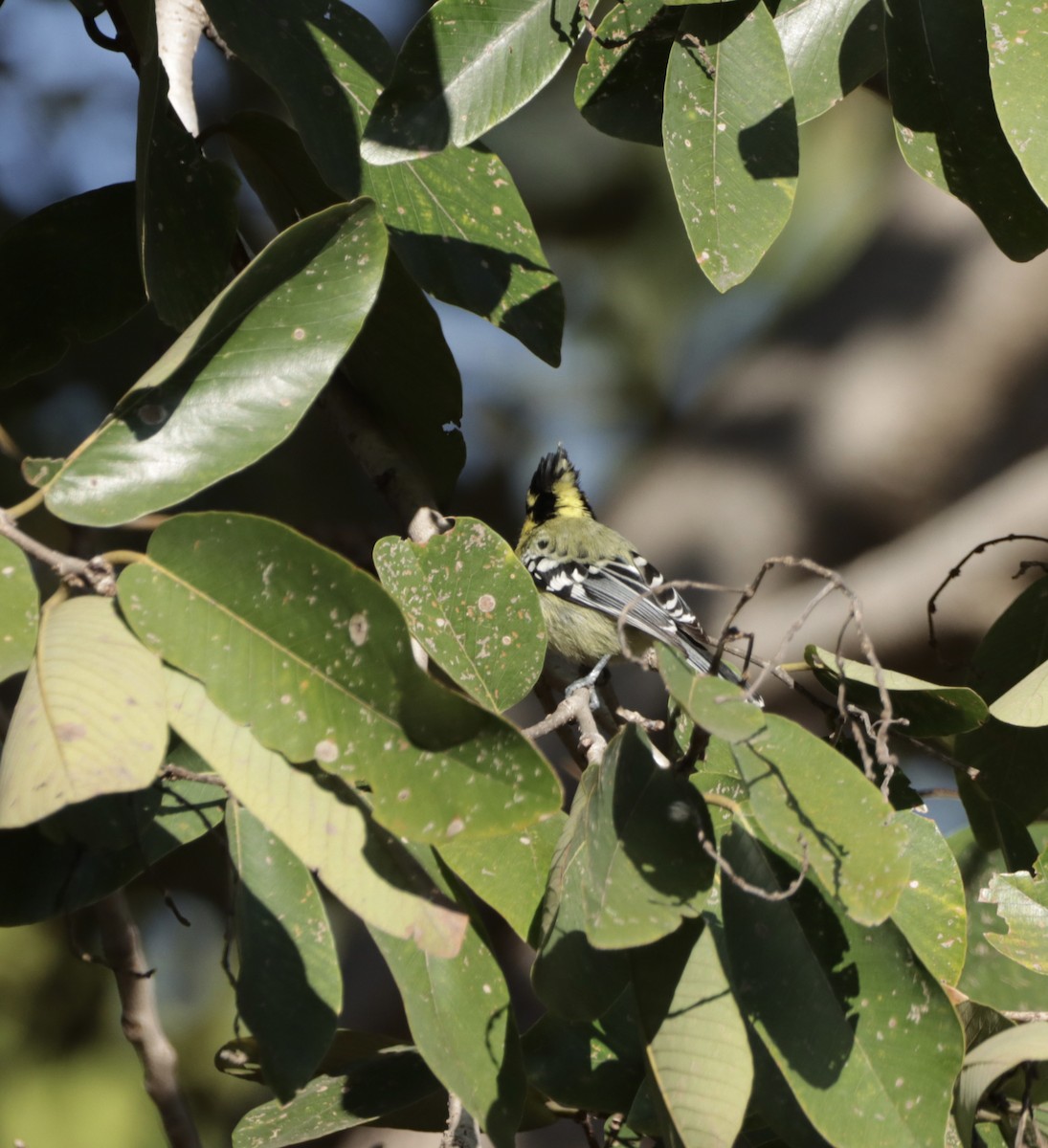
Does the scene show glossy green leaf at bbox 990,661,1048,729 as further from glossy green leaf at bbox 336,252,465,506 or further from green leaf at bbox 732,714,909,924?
glossy green leaf at bbox 336,252,465,506

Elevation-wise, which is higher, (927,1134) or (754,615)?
(927,1134)

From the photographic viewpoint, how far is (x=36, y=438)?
10.2 ft

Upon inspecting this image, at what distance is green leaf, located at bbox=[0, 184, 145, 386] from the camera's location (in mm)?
1459

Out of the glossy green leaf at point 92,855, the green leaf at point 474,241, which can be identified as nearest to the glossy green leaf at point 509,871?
the glossy green leaf at point 92,855

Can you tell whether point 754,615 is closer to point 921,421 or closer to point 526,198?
point 921,421

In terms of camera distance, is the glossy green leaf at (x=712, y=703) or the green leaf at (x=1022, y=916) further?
the green leaf at (x=1022, y=916)

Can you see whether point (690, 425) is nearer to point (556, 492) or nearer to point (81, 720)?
point (556, 492)

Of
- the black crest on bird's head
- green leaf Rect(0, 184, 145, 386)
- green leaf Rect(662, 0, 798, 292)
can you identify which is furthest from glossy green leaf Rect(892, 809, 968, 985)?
the black crest on bird's head

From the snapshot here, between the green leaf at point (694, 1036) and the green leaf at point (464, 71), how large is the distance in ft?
2.55

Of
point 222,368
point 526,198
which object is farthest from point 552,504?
point 222,368

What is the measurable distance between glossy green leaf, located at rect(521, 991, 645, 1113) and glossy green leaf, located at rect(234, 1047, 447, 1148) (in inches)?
4.7

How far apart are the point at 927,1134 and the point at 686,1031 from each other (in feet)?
0.70

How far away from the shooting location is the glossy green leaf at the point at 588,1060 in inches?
48.5

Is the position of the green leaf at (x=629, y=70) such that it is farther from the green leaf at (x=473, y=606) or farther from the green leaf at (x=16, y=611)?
the green leaf at (x=16, y=611)
